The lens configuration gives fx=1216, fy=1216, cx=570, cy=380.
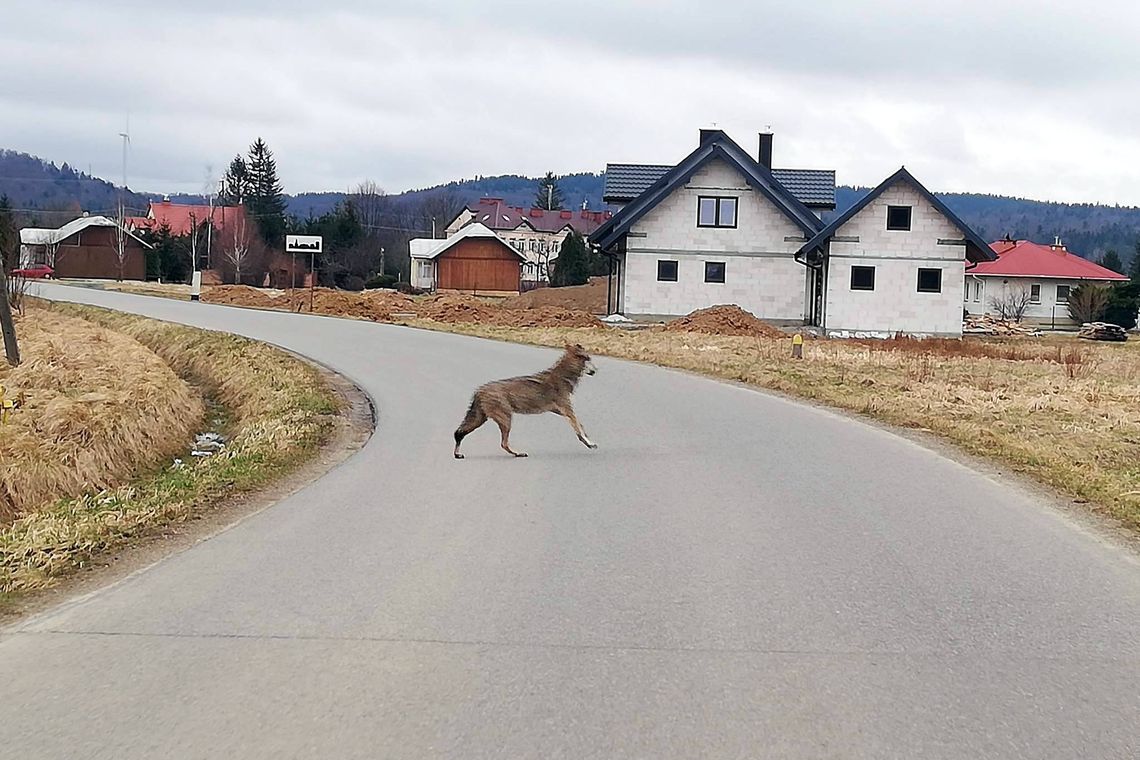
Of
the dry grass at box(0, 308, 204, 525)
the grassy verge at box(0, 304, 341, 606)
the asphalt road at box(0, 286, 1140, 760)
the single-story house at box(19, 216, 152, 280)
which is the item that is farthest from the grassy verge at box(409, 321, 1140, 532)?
the single-story house at box(19, 216, 152, 280)

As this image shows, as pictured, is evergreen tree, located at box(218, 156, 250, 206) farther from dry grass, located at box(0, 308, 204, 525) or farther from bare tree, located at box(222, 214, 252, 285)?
dry grass, located at box(0, 308, 204, 525)

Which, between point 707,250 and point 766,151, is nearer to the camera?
point 707,250

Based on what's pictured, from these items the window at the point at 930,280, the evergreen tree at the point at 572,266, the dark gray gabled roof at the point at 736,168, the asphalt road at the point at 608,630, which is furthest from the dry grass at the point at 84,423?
the evergreen tree at the point at 572,266

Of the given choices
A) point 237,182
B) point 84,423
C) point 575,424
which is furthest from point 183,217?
point 575,424

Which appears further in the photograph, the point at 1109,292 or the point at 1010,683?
the point at 1109,292

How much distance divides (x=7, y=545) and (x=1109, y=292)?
5985cm

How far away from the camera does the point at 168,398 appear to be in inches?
712

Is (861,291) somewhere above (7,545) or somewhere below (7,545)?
above

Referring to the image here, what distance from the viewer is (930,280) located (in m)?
42.9

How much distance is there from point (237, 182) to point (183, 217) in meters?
7.03

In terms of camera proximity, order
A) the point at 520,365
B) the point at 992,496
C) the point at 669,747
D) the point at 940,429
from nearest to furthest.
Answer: the point at 669,747, the point at 992,496, the point at 940,429, the point at 520,365

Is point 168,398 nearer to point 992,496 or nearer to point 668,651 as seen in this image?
point 992,496

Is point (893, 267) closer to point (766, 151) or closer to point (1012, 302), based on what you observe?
point (766, 151)

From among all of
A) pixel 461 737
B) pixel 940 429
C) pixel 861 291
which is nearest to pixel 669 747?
pixel 461 737
